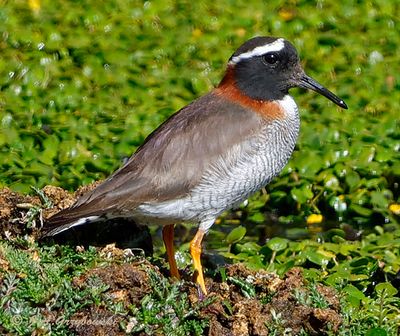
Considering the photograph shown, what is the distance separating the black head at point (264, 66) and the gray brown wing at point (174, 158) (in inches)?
8.5

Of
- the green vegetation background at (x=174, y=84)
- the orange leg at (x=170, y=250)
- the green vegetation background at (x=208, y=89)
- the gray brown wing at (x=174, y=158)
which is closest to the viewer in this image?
the gray brown wing at (x=174, y=158)

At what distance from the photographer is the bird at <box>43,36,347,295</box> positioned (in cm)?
738

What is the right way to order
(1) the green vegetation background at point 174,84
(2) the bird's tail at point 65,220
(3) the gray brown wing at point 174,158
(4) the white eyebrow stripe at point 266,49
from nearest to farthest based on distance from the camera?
(2) the bird's tail at point 65,220 < (3) the gray brown wing at point 174,158 < (4) the white eyebrow stripe at point 266,49 < (1) the green vegetation background at point 174,84

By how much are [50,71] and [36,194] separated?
3711mm

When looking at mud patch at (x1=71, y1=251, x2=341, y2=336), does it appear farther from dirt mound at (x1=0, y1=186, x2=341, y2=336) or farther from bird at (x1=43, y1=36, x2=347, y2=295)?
bird at (x1=43, y1=36, x2=347, y2=295)

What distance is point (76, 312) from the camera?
21.5 ft

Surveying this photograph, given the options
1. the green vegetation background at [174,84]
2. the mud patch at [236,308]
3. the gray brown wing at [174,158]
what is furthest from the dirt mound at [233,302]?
the green vegetation background at [174,84]

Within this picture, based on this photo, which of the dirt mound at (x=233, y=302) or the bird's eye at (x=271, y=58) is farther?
the bird's eye at (x=271, y=58)

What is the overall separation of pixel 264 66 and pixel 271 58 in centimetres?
7

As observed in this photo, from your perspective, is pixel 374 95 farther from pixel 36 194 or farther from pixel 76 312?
pixel 76 312

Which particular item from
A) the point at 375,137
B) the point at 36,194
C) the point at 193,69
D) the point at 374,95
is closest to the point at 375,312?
the point at 36,194

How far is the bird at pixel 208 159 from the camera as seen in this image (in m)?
7.38

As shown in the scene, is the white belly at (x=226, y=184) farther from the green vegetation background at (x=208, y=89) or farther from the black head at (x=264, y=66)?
the green vegetation background at (x=208, y=89)

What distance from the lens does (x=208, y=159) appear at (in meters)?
→ 7.46
